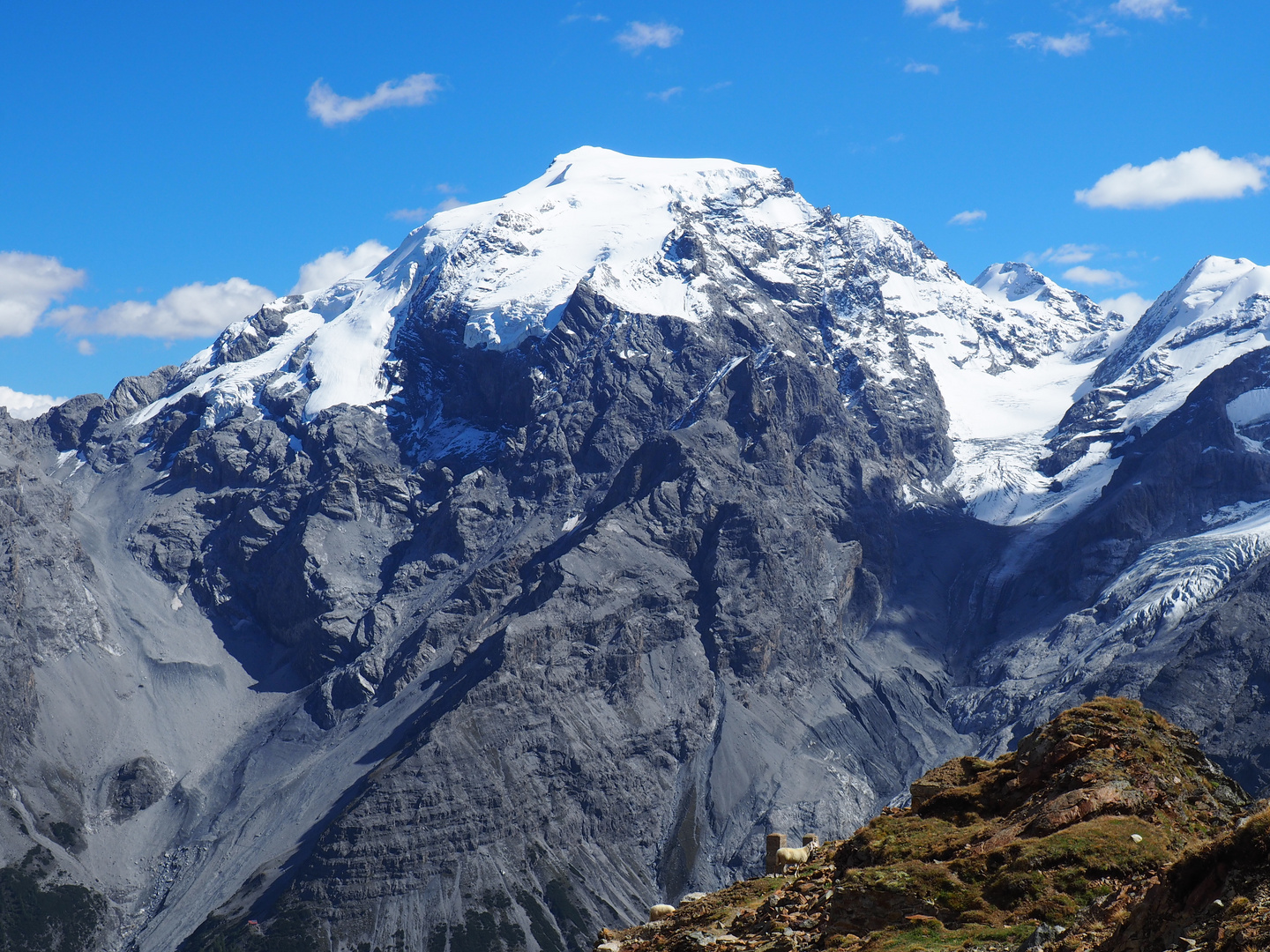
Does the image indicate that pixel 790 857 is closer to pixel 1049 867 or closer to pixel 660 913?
pixel 660 913

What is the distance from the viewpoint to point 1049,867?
1248 inches

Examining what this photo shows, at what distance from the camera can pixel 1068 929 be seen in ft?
92.9

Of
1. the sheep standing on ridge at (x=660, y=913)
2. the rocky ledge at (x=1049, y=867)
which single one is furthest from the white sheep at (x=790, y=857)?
the sheep standing on ridge at (x=660, y=913)

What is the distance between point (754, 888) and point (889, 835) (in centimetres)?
824

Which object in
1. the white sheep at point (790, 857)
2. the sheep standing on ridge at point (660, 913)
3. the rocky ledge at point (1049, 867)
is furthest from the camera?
the white sheep at point (790, 857)

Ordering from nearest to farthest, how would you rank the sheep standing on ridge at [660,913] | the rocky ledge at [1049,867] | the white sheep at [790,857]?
the rocky ledge at [1049,867], the sheep standing on ridge at [660,913], the white sheep at [790,857]

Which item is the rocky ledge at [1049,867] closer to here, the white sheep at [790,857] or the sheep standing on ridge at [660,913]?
the sheep standing on ridge at [660,913]

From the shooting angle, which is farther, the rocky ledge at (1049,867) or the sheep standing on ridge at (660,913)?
the sheep standing on ridge at (660,913)

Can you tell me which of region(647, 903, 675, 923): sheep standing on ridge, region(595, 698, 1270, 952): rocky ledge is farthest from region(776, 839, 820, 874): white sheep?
region(647, 903, 675, 923): sheep standing on ridge

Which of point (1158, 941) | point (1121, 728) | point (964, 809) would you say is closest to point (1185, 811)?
point (1121, 728)

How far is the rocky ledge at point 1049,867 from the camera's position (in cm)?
2464

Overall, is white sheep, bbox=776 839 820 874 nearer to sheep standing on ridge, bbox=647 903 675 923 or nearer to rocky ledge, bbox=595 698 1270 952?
rocky ledge, bbox=595 698 1270 952

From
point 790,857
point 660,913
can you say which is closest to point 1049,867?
point 790,857

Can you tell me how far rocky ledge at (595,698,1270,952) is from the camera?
2464 cm
